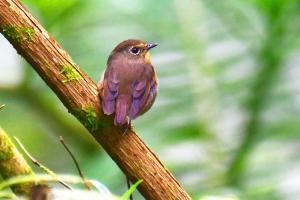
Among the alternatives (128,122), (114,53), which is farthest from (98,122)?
(114,53)

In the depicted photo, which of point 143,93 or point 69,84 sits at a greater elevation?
point 143,93

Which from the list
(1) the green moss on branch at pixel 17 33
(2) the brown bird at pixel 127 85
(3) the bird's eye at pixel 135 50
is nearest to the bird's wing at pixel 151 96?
(2) the brown bird at pixel 127 85

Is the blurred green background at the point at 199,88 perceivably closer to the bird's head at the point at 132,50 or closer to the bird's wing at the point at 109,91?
the bird's head at the point at 132,50

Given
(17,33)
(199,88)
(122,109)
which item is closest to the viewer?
(17,33)

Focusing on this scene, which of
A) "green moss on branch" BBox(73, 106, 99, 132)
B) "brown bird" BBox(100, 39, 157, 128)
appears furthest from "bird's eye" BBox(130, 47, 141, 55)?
"green moss on branch" BBox(73, 106, 99, 132)

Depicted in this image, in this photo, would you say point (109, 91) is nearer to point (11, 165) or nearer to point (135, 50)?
point (11, 165)

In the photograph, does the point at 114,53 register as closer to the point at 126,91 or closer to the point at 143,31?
the point at 126,91

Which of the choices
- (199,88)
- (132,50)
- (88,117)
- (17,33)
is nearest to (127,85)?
(132,50)
